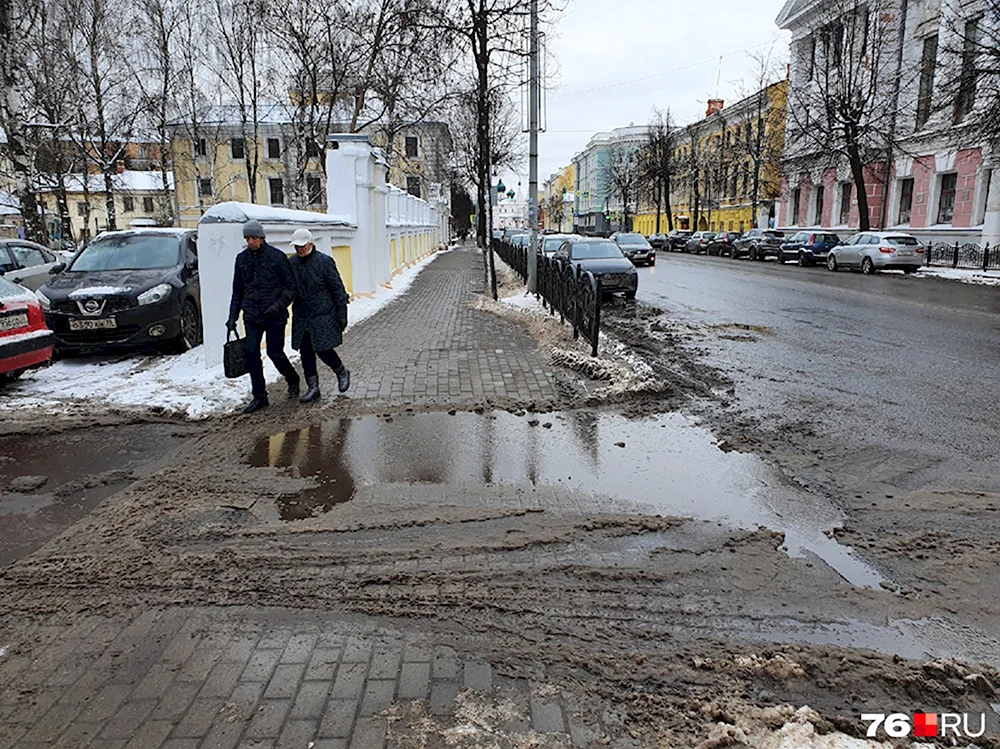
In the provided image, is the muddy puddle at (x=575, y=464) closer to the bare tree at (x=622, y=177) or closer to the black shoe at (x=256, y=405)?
the black shoe at (x=256, y=405)

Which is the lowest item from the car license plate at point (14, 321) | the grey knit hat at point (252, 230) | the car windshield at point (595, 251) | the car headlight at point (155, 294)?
the car license plate at point (14, 321)

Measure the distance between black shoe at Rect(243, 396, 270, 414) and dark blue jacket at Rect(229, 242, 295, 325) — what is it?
77cm

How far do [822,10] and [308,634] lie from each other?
4710 centimetres

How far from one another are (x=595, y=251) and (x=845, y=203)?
30947 millimetres

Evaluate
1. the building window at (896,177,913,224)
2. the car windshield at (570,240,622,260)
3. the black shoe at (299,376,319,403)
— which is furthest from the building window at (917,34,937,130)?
the black shoe at (299,376,319,403)

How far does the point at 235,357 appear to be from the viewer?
6.68 metres

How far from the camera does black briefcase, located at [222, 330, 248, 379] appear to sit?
21.7 feet

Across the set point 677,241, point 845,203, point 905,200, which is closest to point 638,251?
point 905,200

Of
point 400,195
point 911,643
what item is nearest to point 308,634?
point 911,643

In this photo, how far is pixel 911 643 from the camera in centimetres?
294

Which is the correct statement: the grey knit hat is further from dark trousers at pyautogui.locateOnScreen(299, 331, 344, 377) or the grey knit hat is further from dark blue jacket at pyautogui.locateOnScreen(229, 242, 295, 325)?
dark trousers at pyautogui.locateOnScreen(299, 331, 344, 377)

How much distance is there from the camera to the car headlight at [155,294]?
30.0ft

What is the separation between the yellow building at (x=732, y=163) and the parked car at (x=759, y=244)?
33.9ft

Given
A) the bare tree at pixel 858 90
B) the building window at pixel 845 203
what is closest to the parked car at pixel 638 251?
the bare tree at pixel 858 90
